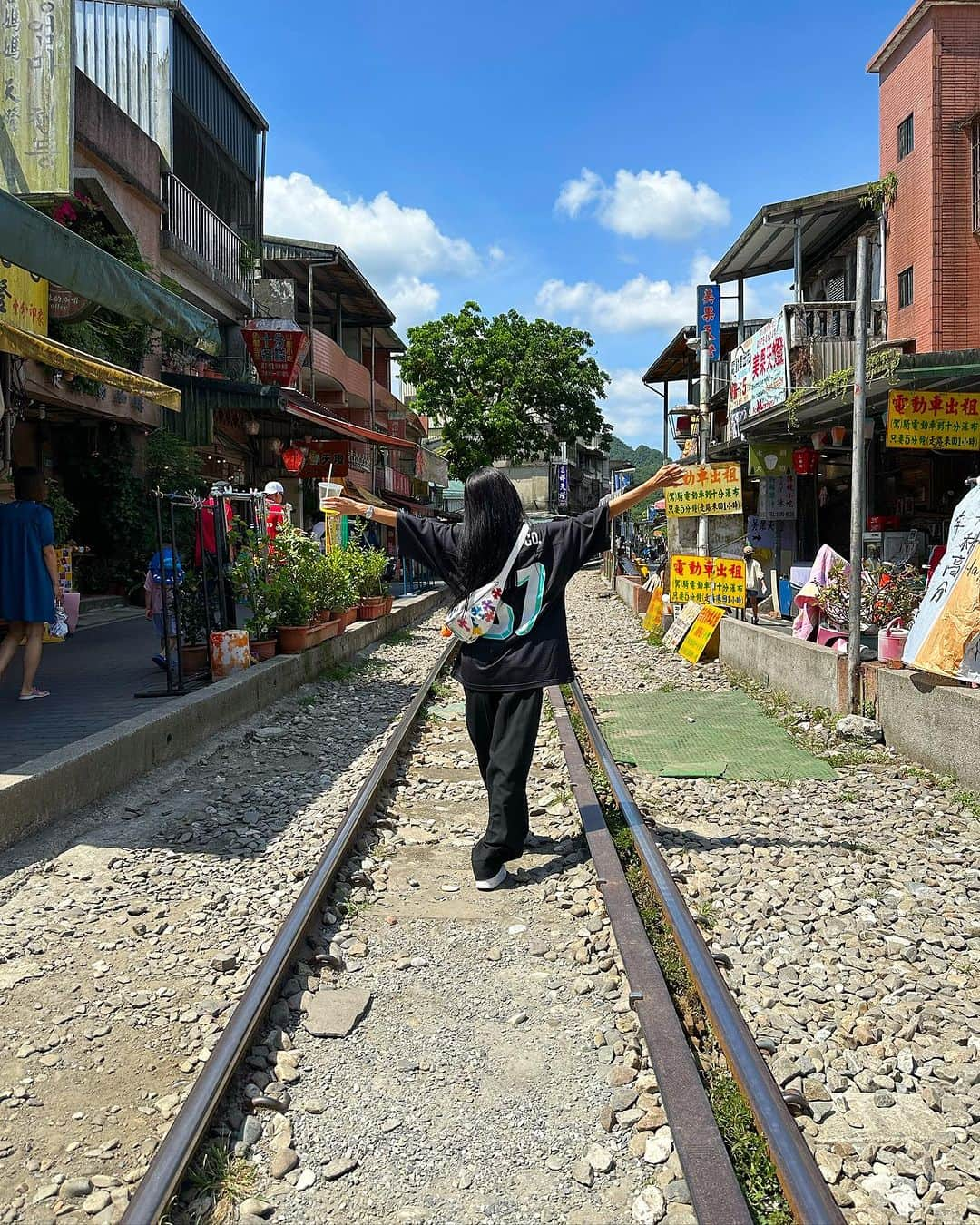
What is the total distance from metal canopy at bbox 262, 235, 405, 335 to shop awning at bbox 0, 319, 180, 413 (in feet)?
57.8

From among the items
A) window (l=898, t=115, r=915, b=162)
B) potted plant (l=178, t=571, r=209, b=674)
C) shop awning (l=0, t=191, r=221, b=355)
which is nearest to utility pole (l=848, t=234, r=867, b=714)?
shop awning (l=0, t=191, r=221, b=355)

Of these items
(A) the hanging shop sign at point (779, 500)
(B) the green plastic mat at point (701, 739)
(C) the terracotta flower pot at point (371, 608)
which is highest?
(A) the hanging shop sign at point (779, 500)

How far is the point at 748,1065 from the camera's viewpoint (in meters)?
2.96

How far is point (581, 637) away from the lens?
17.3 metres

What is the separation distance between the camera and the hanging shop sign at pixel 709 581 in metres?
12.5

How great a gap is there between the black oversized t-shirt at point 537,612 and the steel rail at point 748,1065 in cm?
106

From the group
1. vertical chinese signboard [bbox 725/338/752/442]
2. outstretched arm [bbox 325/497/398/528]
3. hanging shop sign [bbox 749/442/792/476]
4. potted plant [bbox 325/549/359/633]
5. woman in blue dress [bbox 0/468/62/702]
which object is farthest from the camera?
vertical chinese signboard [bbox 725/338/752/442]

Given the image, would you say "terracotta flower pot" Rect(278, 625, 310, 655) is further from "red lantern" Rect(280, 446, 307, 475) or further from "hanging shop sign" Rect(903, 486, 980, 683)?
"red lantern" Rect(280, 446, 307, 475)

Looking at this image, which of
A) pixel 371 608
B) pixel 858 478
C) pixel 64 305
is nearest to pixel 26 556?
pixel 64 305

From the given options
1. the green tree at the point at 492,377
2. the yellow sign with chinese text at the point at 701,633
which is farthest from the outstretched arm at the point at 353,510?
the green tree at the point at 492,377

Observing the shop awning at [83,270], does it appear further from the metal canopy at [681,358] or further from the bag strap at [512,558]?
the metal canopy at [681,358]

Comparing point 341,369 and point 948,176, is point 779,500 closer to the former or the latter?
point 948,176

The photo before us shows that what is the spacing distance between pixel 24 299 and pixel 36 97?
7.00 feet

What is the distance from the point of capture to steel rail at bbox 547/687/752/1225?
237 cm
